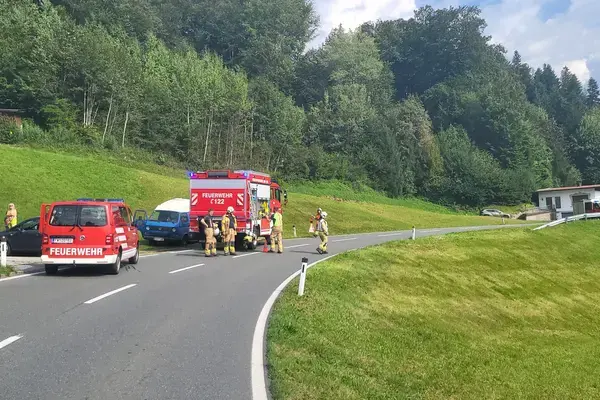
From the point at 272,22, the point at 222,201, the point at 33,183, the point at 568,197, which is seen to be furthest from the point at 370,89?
the point at 222,201

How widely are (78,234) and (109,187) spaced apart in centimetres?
2382

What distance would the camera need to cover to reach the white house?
68.8 metres

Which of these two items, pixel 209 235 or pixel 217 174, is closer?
pixel 209 235

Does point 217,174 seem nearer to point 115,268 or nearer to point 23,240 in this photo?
point 23,240

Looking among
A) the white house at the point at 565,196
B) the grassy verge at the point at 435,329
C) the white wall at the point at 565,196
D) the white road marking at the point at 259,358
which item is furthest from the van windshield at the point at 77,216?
the white wall at the point at 565,196

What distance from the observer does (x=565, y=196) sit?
7319 cm

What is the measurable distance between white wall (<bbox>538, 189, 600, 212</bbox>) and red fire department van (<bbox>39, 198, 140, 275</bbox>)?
65997 mm

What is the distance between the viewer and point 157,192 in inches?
1542

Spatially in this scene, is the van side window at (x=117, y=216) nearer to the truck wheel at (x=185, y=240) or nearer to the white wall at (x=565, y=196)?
the truck wheel at (x=185, y=240)

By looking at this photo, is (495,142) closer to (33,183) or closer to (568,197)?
(568,197)

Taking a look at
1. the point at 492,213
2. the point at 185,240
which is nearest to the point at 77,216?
the point at 185,240

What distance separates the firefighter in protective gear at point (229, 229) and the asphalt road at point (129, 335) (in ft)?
20.2

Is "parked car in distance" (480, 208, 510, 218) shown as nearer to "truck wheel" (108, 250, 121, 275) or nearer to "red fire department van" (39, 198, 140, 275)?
"truck wheel" (108, 250, 121, 275)

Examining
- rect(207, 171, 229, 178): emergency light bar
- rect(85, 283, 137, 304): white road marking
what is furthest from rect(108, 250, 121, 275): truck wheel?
rect(207, 171, 229, 178): emergency light bar
